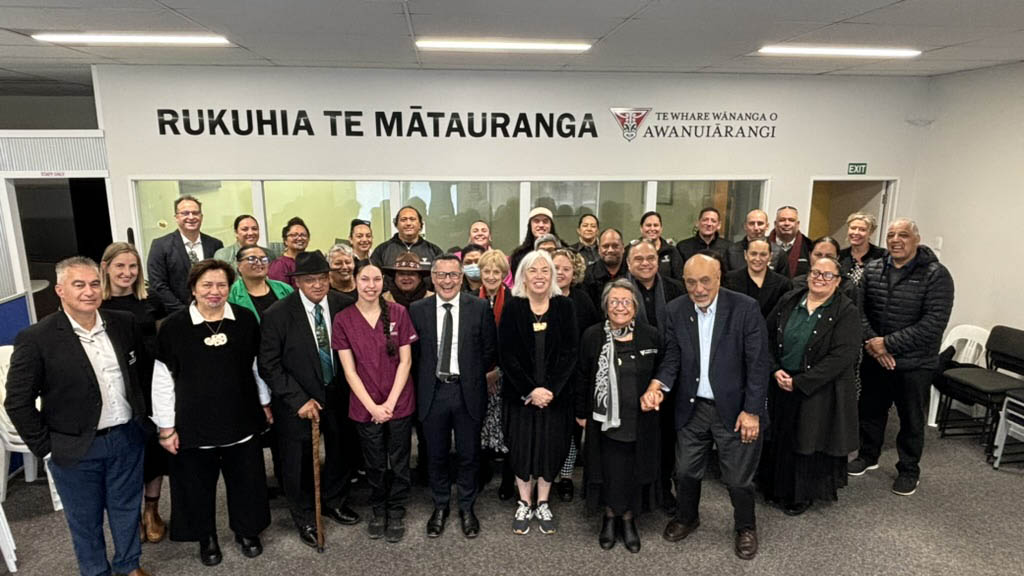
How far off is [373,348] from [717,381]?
186cm

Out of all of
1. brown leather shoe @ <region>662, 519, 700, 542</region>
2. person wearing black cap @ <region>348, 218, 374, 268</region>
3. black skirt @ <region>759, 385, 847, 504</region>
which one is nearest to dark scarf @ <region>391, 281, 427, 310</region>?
person wearing black cap @ <region>348, 218, 374, 268</region>

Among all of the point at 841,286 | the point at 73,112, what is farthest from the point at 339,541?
the point at 73,112

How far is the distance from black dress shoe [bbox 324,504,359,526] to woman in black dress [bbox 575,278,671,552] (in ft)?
4.79

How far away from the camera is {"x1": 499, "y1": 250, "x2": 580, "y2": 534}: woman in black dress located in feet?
10.1

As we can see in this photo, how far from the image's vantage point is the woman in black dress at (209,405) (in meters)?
2.73

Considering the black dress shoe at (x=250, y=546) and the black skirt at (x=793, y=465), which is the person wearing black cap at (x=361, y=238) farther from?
the black skirt at (x=793, y=465)

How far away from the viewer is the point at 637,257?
3.57 m

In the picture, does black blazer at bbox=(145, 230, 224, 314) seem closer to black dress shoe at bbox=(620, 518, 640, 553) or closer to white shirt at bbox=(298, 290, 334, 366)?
white shirt at bbox=(298, 290, 334, 366)

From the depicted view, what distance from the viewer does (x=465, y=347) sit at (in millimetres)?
3150

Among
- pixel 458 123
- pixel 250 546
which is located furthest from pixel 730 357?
pixel 458 123

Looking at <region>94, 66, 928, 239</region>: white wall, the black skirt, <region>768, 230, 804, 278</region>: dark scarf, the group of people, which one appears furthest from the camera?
<region>94, 66, 928, 239</region>: white wall

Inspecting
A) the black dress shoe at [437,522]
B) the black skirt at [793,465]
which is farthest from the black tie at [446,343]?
the black skirt at [793,465]

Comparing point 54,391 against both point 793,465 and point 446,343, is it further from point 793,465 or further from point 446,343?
point 793,465

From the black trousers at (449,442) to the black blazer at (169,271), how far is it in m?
2.23
